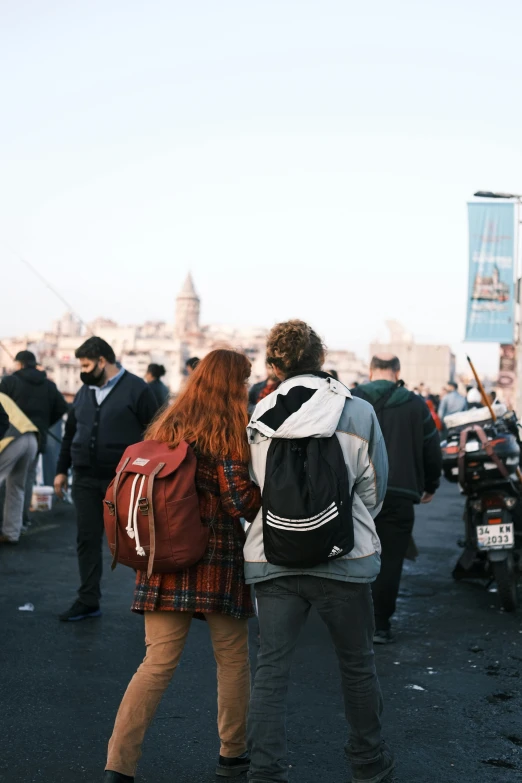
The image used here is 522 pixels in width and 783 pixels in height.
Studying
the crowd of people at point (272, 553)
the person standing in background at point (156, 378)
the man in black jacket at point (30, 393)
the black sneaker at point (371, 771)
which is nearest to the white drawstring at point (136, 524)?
the crowd of people at point (272, 553)

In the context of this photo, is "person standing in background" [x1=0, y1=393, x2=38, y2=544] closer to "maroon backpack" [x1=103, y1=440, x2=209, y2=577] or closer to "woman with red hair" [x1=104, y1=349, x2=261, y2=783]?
"woman with red hair" [x1=104, y1=349, x2=261, y2=783]

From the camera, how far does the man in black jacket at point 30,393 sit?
11180 millimetres

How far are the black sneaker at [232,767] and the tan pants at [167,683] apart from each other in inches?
0.9

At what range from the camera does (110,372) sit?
6.72m

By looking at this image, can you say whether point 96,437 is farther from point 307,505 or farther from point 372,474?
point 307,505

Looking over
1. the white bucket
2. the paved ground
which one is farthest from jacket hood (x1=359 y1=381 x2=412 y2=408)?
the white bucket

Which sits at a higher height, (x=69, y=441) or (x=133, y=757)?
(x=69, y=441)

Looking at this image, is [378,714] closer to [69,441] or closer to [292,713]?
[292,713]

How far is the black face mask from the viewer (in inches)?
259

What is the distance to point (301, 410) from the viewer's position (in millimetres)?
3635

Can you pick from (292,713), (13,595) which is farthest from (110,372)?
(292,713)

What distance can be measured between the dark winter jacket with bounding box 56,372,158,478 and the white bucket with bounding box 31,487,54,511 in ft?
19.4

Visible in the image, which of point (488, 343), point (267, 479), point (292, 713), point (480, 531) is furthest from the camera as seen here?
point (488, 343)

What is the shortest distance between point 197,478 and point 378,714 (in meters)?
1.12
